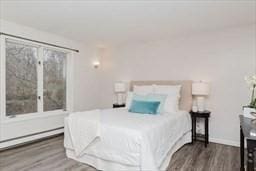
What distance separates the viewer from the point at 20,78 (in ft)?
11.3

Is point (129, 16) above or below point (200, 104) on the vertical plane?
above

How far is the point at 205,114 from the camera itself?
11.0 ft

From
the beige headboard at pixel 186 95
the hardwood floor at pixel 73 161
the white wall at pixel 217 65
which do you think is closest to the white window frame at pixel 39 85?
the hardwood floor at pixel 73 161

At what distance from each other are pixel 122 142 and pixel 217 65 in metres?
2.64

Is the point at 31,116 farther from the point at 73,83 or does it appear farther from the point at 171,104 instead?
the point at 171,104

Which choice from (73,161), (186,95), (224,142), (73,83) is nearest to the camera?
(73,161)

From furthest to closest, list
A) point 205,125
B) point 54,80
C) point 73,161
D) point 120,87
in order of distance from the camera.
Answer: point 120,87 → point 54,80 → point 205,125 → point 73,161

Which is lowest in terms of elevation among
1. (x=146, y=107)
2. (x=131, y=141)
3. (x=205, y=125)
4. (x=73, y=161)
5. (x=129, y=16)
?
(x=73, y=161)

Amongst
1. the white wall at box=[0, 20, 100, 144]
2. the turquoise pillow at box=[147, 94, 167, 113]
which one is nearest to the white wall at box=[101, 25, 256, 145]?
the turquoise pillow at box=[147, 94, 167, 113]

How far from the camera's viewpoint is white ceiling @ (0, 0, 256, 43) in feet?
8.09

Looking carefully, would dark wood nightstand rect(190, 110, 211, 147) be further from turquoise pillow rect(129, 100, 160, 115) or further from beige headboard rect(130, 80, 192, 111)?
turquoise pillow rect(129, 100, 160, 115)

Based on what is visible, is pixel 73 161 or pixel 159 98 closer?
pixel 73 161

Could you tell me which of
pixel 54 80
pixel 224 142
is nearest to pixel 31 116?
pixel 54 80

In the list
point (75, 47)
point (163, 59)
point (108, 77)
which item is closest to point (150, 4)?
point (163, 59)
